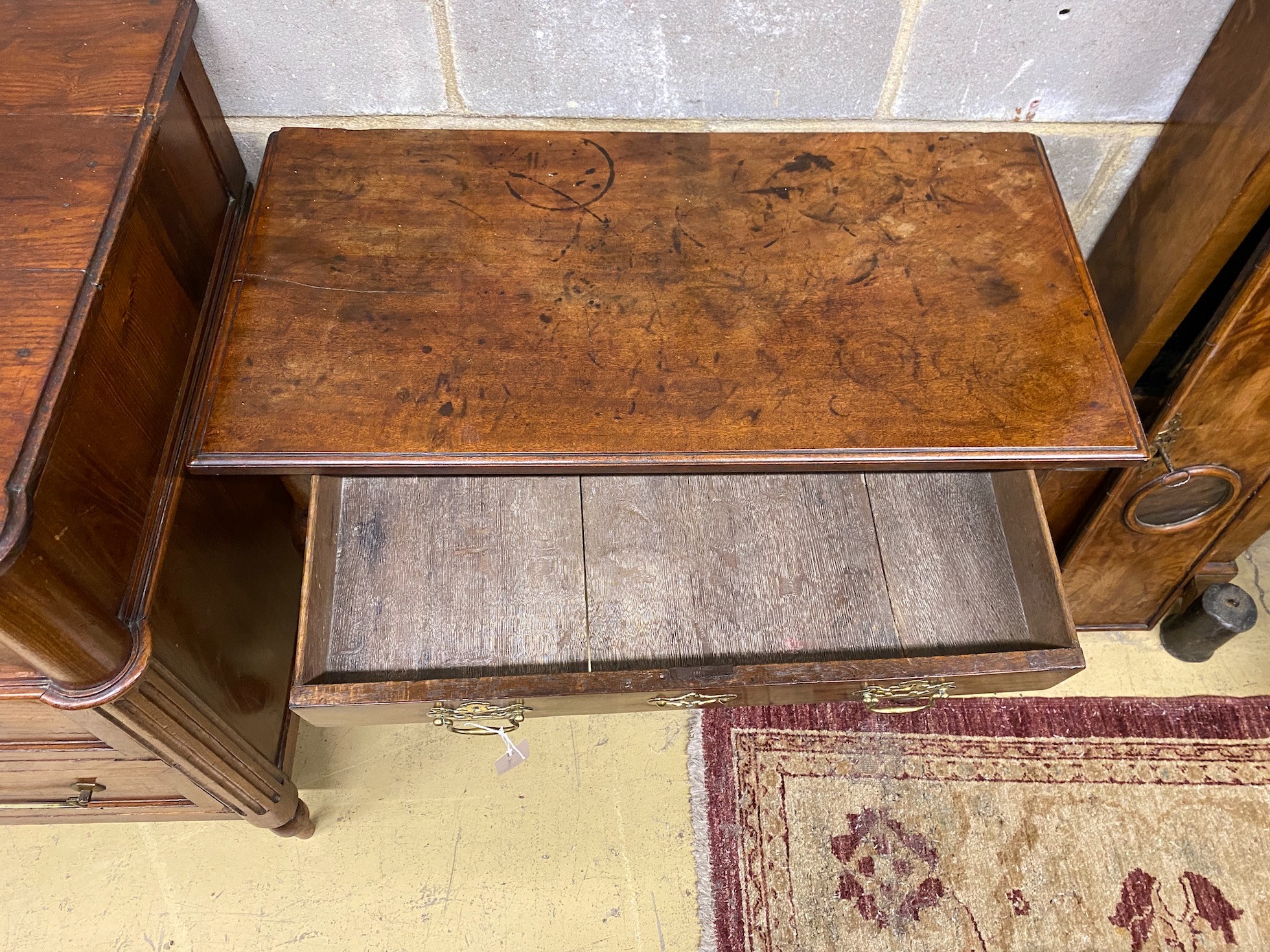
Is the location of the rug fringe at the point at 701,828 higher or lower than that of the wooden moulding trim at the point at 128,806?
lower

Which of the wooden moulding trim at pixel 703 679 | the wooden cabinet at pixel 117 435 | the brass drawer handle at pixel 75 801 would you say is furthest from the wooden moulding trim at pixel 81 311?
the brass drawer handle at pixel 75 801

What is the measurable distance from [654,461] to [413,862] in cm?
94

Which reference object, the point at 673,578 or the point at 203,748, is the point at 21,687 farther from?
the point at 673,578

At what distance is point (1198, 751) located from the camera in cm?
150

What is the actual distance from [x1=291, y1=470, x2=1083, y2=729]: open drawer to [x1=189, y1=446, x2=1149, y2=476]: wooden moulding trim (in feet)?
0.43

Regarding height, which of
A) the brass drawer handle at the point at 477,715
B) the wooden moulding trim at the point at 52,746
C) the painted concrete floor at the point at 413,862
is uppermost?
the wooden moulding trim at the point at 52,746

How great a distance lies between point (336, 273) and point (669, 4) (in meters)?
0.55

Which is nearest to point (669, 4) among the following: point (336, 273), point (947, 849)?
point (336, 273)

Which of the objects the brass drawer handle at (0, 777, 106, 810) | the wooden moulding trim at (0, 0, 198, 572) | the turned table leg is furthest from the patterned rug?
the wooden moulding trim at (0, 0, 198, 572)

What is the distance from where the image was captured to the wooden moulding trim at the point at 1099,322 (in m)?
0.92

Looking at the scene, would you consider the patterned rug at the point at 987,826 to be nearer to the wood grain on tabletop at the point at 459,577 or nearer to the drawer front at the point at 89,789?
the wood grain on tabletop at the point at 459,577

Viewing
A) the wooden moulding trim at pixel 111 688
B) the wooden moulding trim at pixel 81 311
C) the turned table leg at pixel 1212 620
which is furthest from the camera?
the turned table leg at pixel 1212 620

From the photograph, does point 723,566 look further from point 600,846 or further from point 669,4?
point 669,4

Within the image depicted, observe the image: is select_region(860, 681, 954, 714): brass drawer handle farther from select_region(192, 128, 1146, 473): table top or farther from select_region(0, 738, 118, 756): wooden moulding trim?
select_region(0, 738, 118, 756): wooden moulding trim
